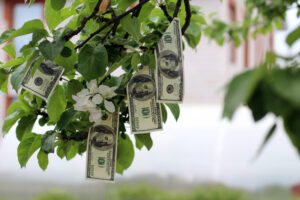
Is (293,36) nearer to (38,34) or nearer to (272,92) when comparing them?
(272,92)

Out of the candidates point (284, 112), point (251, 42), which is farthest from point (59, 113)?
point (251, 42)

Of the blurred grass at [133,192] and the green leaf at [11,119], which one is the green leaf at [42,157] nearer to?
the green leaf at [11,119]

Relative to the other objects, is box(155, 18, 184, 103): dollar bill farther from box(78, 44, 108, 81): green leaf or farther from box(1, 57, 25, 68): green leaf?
box(1, 57, 25, 68): green leaf

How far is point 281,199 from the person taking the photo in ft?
9.96

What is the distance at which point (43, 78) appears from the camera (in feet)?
1.49

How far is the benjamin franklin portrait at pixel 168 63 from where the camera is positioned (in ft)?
1.35

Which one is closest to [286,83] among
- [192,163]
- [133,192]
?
[133,192]

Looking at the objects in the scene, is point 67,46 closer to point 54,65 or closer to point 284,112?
point 54,65

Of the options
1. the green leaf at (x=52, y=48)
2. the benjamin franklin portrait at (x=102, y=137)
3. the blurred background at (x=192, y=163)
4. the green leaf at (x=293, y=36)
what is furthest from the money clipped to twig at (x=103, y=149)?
the blurred background at (x=192, y=163)

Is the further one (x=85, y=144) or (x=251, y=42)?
(x=251, y=42)

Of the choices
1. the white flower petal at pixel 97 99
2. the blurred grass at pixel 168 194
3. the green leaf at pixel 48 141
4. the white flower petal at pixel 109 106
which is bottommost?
the blurred grass at pixel 168 194

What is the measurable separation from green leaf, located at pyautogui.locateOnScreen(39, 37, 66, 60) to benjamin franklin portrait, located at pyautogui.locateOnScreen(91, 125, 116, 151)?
0.35ft

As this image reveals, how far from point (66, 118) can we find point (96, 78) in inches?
2.3

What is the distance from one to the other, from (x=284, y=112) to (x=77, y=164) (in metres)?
3.12
